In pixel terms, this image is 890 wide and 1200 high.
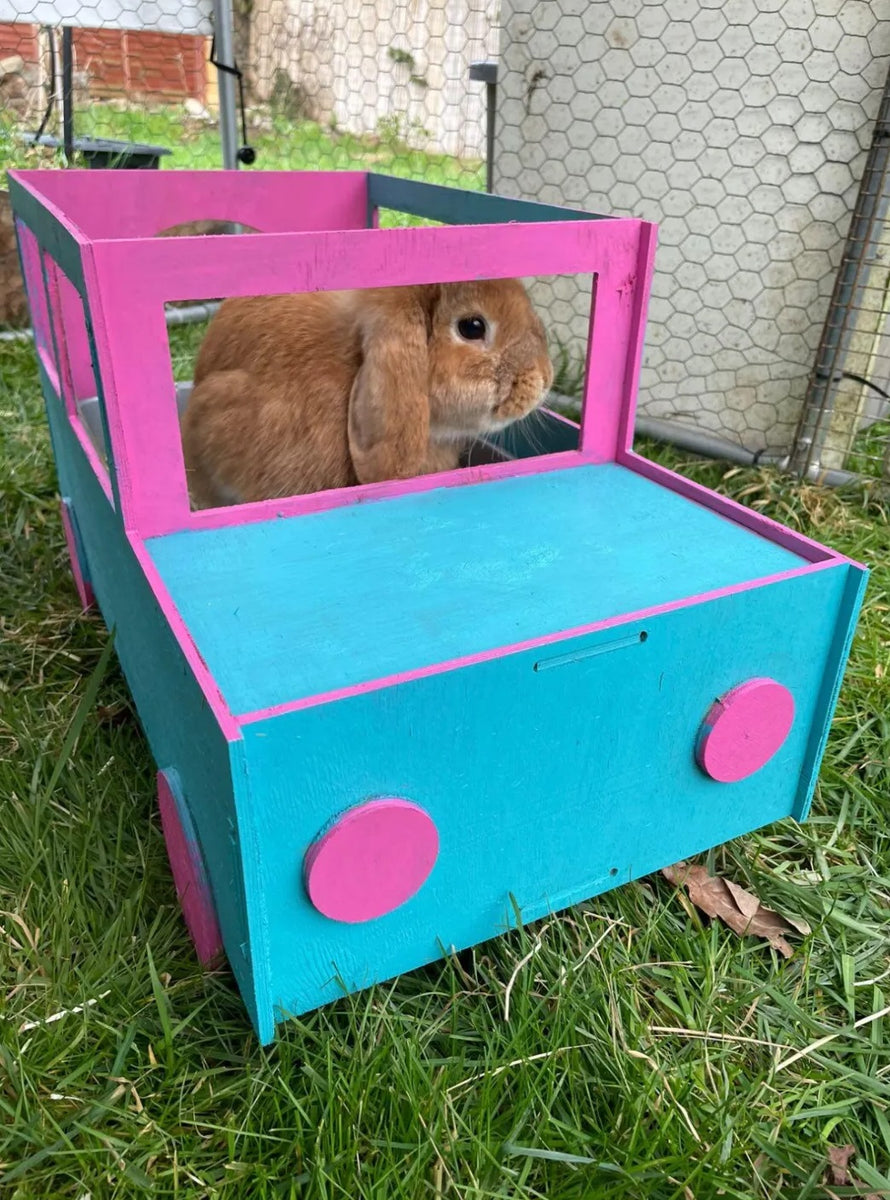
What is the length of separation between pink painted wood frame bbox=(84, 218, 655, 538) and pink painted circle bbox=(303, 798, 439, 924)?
1.30 ft

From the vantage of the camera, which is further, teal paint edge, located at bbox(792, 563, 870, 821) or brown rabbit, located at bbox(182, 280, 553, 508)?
brown rabbit, located at bbox(182, 280, 553, 508)

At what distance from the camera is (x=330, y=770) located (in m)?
0.72

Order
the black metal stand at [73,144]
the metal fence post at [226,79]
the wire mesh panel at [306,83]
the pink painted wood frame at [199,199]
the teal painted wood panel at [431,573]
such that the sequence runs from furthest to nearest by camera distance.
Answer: the wire mesh panel at [306,83] < the black metal stand at [73,144] < the metal fence post at [226,79] < the pink painted wood frame at [199,199] < the teal painted wood panel at [431,573]

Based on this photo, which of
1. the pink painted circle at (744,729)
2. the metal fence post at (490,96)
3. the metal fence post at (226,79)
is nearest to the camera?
the pink painted circle at (744,729)

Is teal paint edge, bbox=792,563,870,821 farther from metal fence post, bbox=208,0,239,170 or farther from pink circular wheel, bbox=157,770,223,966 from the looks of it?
metal fence post, bbox=208,0,239,170

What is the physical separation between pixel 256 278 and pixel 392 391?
8.2 inches

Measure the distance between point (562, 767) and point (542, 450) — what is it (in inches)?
25.7

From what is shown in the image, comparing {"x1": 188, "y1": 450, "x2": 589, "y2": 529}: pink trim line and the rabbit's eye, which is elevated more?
the rabbit's eye

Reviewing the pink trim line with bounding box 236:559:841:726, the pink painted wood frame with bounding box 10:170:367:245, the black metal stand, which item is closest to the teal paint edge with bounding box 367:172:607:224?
the pink painted wood frame with bounding box 10:170:367:245

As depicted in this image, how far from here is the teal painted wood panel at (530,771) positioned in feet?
2.38

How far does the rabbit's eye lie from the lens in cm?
112

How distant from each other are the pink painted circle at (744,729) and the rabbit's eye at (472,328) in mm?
506

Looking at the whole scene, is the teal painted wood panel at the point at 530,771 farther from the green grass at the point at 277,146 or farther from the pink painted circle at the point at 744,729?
the green grass at the point at 277,146

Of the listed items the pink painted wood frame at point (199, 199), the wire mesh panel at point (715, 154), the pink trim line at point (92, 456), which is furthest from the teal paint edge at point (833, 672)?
the wire mesh panel at point (715, 154)
